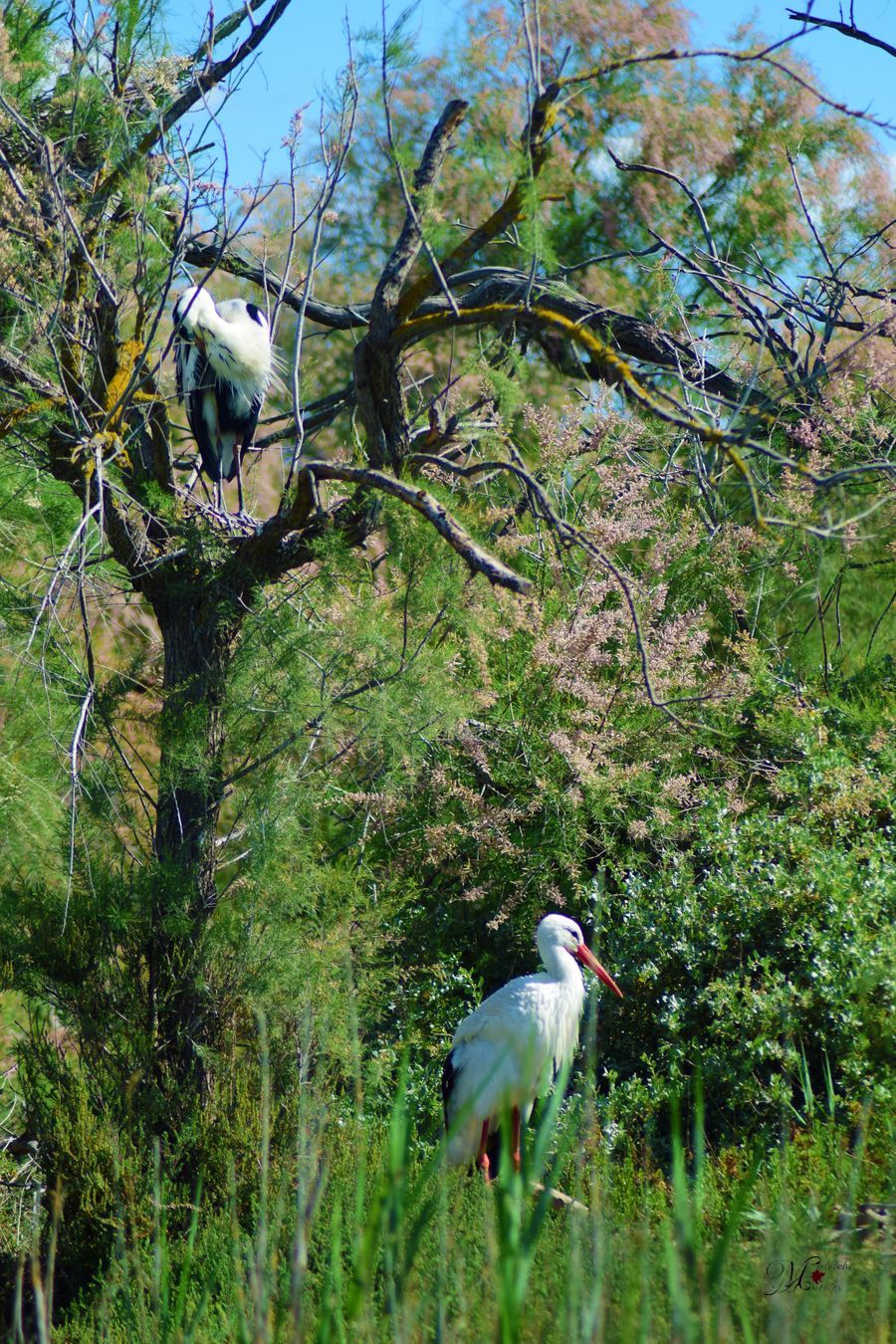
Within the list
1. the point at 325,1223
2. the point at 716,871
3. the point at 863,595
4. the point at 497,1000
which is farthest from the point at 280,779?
the point at 863,595

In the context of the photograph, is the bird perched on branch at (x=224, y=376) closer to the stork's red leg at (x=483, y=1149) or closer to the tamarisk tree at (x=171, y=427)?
the tamarisk tree at (x=171, y=427)

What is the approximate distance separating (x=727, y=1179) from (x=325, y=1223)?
1.10 m

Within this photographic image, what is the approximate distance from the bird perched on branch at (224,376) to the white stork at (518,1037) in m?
1.96

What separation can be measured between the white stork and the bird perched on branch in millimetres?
1961

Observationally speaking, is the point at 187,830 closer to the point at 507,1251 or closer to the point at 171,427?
the point at 171,427

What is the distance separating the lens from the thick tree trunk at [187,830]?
351 centimetres

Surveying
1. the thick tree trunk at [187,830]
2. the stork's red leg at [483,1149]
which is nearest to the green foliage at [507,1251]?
the stork's red leg at [483,1149]

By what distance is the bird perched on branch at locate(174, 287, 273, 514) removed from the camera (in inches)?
173

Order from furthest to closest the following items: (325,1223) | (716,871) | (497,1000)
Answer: (716,871) → (497,1000) → (325,1223)

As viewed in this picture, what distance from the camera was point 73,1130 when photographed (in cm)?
347

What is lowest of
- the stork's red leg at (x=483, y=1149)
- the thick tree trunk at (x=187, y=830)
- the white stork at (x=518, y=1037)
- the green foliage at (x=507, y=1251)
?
the green foliage at (x=507, y=1251)

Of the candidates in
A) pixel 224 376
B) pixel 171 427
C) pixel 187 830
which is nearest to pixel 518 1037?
pixel 187 830

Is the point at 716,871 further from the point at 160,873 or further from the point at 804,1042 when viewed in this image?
the point at 160,873

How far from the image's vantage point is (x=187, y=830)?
3641 millimetres
